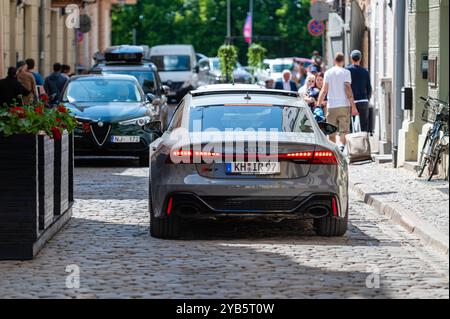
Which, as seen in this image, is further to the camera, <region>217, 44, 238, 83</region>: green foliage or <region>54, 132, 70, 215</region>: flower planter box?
<region>217, 44, 238, 83</region>: green foliage

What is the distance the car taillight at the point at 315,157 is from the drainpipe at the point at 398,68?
8.94 meters

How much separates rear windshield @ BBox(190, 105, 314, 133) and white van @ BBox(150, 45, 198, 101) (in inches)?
1666

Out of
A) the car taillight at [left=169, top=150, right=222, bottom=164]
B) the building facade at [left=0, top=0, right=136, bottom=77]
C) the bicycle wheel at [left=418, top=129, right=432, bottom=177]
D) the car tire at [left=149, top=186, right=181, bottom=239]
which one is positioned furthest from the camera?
the building facade at [left=0, top=0, right=136, bottom=77]

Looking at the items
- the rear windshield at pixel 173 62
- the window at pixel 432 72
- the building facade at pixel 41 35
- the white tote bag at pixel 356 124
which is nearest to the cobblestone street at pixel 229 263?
the window at pixel 432 72

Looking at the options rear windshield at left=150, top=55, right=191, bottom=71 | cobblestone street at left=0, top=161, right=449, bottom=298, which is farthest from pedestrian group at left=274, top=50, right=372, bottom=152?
rear windshield at left=150, top=55, right=191, bottom=71

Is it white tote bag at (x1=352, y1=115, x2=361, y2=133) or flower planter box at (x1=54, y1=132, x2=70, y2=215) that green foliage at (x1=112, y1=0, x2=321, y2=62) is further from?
flower planter box at (x1=54, y1=132, x2=70, y2=215)

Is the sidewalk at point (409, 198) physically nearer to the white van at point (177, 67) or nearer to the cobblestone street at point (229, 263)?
the cobblestone street at point (229, 263)

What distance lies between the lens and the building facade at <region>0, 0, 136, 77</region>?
1359 inches

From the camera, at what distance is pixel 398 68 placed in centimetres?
2156

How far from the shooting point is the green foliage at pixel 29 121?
1104 centimetres

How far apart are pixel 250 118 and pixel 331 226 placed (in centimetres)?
122

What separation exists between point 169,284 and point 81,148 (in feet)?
41.9

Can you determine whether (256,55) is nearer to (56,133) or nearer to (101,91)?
(101,91)
